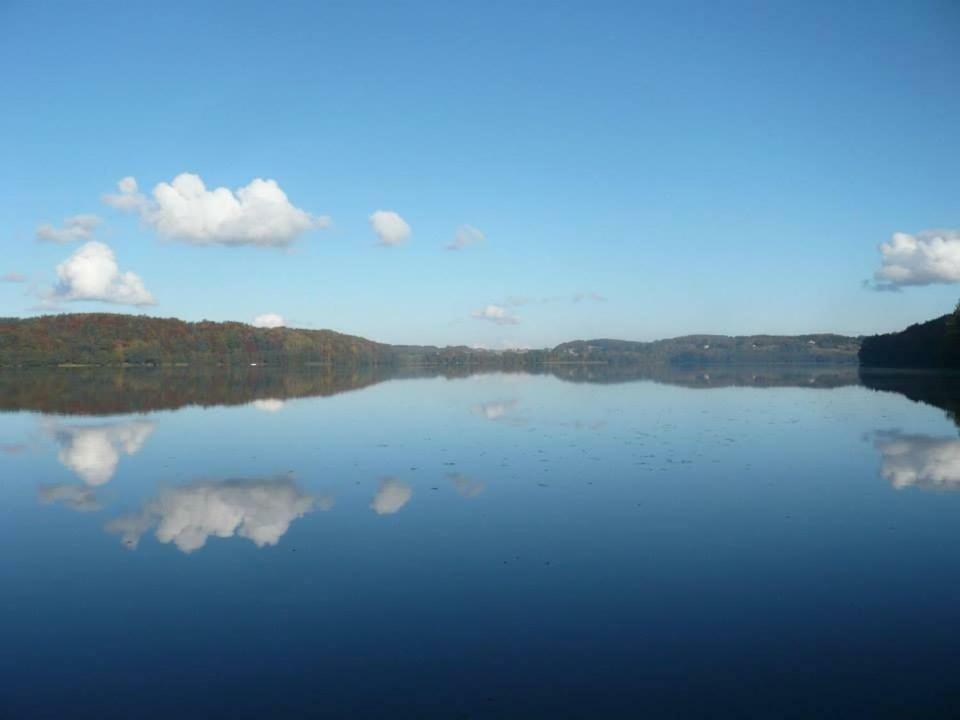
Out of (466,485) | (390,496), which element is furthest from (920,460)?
(390,496)

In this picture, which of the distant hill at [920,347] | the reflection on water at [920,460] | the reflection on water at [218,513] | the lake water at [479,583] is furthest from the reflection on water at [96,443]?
the distant hill at [920,347]

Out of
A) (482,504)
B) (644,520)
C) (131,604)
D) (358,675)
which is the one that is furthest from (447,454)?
(358,675)

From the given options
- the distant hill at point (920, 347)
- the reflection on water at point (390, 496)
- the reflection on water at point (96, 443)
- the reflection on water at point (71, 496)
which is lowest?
the reflection on water at point (390, 496)

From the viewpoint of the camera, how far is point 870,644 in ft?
22.9

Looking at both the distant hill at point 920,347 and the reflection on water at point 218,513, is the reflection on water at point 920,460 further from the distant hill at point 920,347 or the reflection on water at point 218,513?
the distant hill at point 920,347

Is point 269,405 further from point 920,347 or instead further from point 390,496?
point 920,347

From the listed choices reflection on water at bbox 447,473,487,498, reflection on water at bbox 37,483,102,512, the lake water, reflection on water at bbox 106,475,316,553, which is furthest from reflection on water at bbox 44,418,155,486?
reflection on water at bbox 447,473,487,498

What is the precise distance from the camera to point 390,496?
13984 mm

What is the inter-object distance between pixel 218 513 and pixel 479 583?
609 centimetres

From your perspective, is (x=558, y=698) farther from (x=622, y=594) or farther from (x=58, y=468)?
(x=58, y=468)

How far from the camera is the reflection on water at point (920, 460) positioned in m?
15.3

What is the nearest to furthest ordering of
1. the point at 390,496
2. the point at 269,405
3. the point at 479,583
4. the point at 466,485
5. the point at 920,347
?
the point at 479,583, the point at 390,496, the point at 466,485, the point at 269,405, the point at 920,347

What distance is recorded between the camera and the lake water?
6156mm

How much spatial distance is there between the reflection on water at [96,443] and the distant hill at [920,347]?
7961 centimetres
